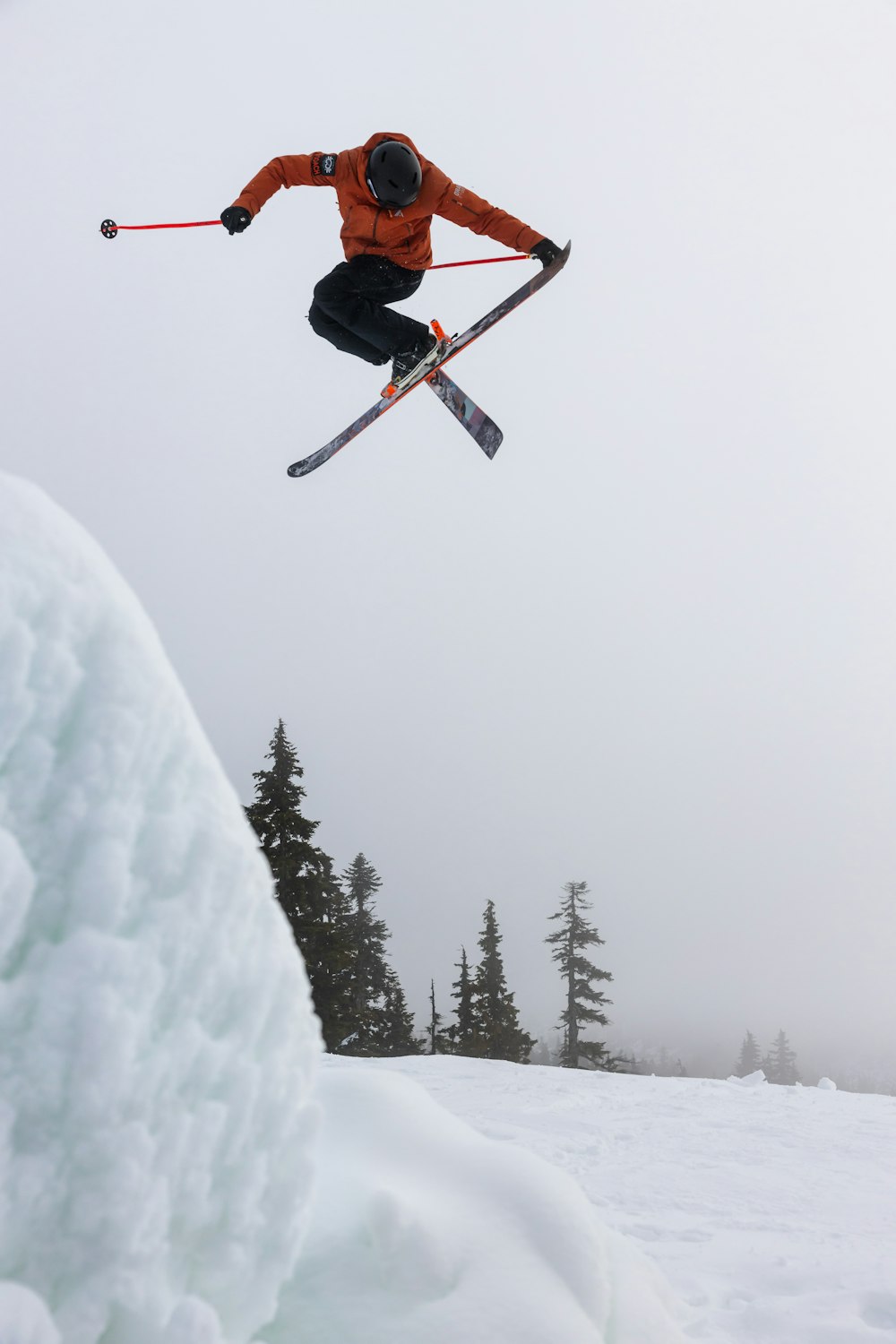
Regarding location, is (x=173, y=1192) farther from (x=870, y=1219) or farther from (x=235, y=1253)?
(x=870, y=1219)

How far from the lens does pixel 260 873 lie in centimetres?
188

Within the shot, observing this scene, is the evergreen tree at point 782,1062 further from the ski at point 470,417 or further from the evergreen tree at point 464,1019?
the ski at point 470,417

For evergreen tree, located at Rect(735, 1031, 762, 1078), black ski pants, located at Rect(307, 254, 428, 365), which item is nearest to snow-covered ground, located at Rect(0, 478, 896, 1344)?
black ski pants, located at Rect(307, 254, 428, 365)

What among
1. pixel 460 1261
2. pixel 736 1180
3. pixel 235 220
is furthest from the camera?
pixel 235 220

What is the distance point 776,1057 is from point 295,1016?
88063 mm

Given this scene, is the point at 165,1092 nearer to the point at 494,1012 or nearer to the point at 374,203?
the point at 374,203

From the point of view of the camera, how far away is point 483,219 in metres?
7.73

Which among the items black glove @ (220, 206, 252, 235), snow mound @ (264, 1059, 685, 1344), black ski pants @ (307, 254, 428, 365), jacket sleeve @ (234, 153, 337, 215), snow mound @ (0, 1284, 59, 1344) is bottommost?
snow mound @ (264, 1059, 685, 1344)

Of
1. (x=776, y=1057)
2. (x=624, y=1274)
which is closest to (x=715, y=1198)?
(x=624, y=1274)

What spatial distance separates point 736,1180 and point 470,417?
891 centimetres

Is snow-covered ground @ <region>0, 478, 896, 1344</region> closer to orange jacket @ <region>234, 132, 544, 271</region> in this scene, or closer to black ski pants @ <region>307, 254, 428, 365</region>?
orange jacket @ <region>234, 132, 544, 271</region>

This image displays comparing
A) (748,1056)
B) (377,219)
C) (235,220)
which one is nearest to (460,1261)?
A: (235,220)

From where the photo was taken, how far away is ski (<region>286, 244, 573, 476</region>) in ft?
28.8

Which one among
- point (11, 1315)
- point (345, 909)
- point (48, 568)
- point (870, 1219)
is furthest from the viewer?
point (345, 909)
